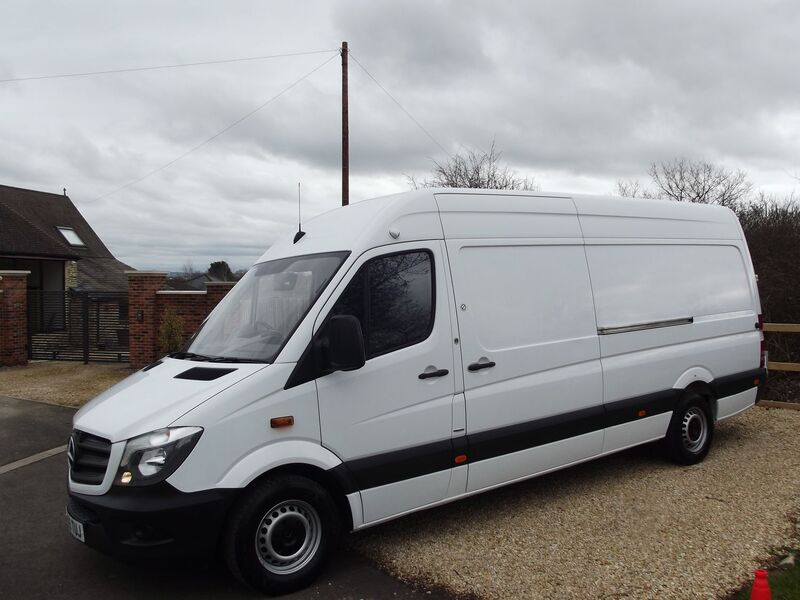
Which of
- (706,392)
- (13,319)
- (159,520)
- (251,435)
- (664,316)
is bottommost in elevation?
(159,520)

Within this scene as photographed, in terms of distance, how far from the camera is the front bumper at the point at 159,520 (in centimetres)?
350

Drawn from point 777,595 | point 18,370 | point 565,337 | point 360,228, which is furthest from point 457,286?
point 18,370

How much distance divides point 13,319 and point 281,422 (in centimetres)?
1378

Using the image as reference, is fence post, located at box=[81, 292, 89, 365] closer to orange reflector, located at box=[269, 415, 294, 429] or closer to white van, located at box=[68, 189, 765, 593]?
white van, located at box=[68, 189, 765, 593]

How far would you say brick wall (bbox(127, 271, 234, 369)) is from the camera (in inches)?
530

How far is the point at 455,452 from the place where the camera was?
14.7ft

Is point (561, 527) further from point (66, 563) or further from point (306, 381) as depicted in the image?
point (66, 563)

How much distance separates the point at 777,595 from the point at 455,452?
6.77 feet

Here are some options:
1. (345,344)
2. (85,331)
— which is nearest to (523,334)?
(345,344)

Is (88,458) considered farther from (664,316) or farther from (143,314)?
(143,314)

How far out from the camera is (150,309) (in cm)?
1366

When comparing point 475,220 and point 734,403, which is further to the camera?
point 734,403

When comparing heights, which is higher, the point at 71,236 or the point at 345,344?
the point at 71,236

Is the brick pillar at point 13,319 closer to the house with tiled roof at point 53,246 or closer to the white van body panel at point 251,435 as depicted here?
the house with tiled roof at point 53,246
